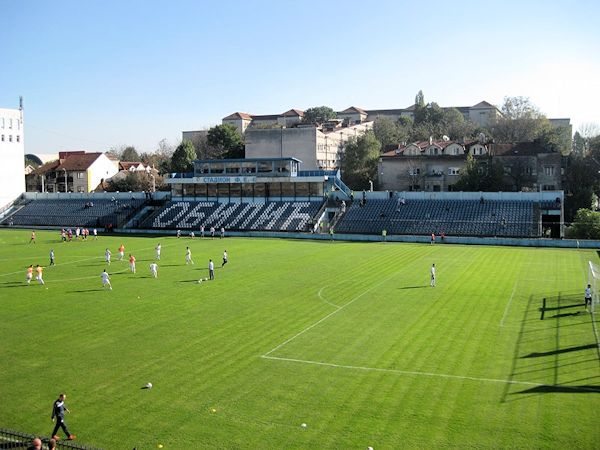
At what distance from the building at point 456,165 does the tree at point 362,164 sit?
224 centimetres

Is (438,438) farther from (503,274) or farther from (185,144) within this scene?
(185,144)

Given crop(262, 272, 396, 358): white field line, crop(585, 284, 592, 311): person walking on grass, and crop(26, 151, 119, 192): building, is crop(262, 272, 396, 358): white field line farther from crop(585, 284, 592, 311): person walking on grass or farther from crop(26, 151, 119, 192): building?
crop(26, 151, 119, 192): building

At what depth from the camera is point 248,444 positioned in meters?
14.7

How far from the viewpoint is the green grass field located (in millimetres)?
15445

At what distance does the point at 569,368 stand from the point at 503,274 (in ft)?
63.8

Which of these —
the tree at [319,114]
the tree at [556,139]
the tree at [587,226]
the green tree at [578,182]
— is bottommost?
the tree at [587,226]

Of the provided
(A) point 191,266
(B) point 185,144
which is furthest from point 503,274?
(B) point 185,144

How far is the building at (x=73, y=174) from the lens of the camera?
4176 inches

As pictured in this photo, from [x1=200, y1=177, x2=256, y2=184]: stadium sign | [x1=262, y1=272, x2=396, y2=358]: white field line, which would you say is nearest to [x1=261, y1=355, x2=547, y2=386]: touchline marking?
[x1=262, y1=272, x2=396, y2=358]: white field line

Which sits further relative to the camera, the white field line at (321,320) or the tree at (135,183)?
the tree at (135,183)

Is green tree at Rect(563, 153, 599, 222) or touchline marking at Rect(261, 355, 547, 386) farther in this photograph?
green tree at Rect(563, 153, 599, 222)

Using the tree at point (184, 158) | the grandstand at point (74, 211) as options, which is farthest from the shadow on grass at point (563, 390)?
the tree at point (184, 158)

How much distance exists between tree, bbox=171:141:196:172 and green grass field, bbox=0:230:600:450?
63.7 metres

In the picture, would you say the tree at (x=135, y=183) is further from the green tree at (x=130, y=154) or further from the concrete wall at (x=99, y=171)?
the green tree at (x=130, y=154)
